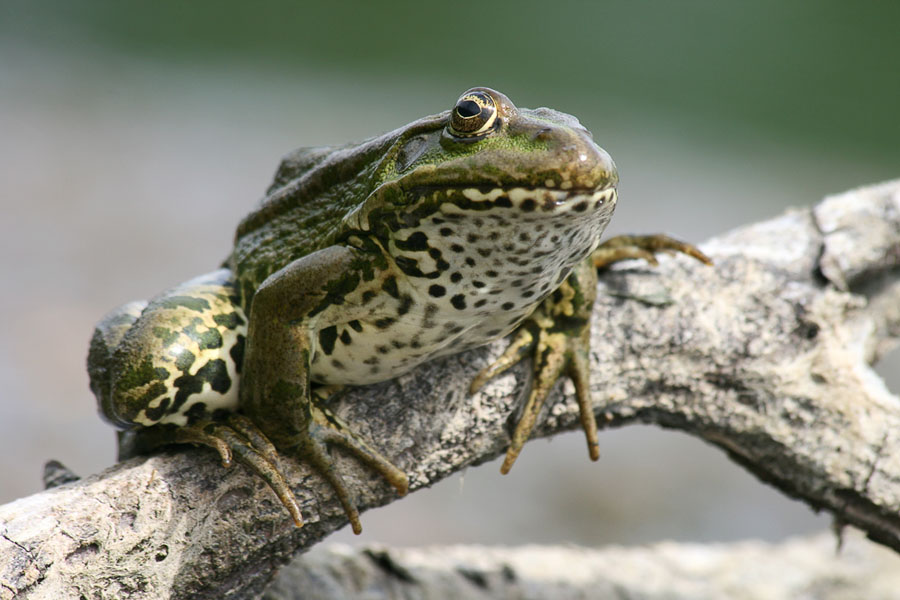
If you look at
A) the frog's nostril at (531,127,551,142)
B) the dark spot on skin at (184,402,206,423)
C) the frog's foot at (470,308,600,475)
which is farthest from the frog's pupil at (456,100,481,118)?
the dark spot on skin at (184,402,206,423)

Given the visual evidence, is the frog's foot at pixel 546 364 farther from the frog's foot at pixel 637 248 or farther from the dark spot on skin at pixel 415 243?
the dark spot on skin at pixel 415 243

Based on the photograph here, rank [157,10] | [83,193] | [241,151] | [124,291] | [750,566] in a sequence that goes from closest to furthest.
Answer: [750,566] → [124,291] → [83,193] → [241,151] → [157,10]

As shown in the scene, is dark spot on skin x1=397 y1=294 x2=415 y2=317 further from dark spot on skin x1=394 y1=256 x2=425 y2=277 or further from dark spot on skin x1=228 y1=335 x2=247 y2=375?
dark spot on skin x1=228 y1=335 x2=247 y2=375

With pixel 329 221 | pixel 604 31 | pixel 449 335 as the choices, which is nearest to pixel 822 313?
pixel 449 335

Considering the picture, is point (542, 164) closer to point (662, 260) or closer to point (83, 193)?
point (662, 260)

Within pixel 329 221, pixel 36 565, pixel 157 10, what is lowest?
pixel 36 565
